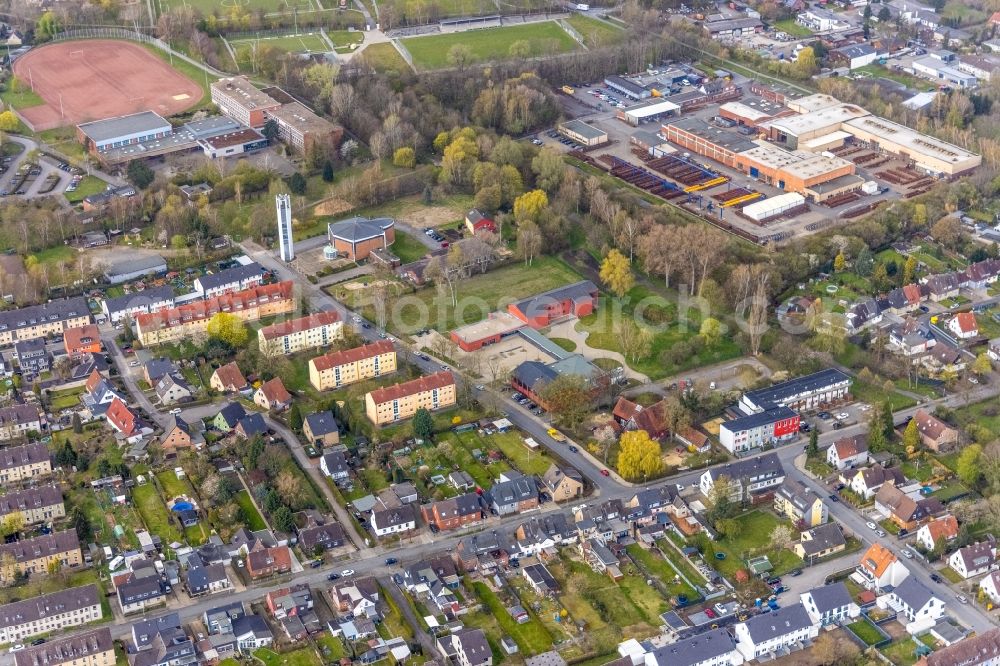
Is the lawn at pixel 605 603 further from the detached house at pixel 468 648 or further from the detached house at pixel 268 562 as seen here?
the detached house at pixel 268 562

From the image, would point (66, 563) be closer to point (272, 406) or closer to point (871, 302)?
point (272, 406)

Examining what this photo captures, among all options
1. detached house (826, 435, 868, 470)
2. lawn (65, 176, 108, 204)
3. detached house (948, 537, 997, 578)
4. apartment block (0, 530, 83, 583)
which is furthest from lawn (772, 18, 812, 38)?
apartment block (0, 530, 83, 583)

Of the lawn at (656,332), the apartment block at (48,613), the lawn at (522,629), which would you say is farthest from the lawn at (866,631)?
the apartment block at (48,613)

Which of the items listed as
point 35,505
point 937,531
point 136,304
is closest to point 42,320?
point 136,304

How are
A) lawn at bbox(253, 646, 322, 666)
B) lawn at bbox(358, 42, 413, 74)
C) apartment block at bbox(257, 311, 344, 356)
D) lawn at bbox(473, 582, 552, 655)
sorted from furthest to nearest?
lawn at bbox(358, 42, 413, 74), apartment block at bbox(257, 311, 344, 356), lawn at bbox(473, 582, 552, 655), lawn at bbox(253, 646, 322, 666)

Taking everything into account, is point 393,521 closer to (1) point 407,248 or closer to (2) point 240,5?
(1) point 407,248

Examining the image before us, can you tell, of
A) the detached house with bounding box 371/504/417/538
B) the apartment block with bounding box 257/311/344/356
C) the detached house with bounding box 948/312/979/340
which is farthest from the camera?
the detached house with bounding box 948/312/979/340

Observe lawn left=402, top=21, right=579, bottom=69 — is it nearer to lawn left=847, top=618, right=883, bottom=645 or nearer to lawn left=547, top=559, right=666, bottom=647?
lawn left=547, top=559, right=666, bottom=647
